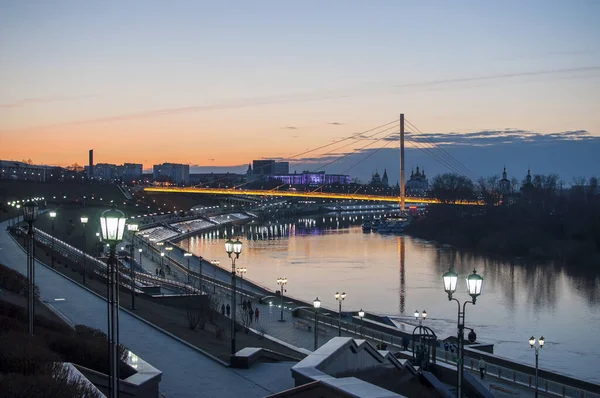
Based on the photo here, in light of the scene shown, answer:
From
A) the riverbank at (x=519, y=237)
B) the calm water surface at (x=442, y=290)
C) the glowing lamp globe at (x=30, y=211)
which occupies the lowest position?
the calm water surface at (x=442, y=290)

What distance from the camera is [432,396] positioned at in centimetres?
513

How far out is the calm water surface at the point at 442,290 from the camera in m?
11.7

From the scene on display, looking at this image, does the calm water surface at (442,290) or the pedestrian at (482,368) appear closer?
the pedestrian at (482,368)

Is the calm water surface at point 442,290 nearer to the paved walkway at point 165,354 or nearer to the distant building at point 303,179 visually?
the paved walkway at point 165,354

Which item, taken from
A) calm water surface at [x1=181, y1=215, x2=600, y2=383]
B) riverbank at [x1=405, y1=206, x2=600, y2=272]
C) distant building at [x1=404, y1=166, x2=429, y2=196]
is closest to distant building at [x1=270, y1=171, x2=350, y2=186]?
distant building at [x1=404, y1=166, x2=429, y2=196]

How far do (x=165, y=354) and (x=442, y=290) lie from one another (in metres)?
12.0

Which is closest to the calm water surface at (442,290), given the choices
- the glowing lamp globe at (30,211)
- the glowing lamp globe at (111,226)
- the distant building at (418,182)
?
the glowing lamp globe at (30,211)

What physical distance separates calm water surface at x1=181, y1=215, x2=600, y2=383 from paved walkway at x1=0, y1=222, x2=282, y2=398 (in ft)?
18.3

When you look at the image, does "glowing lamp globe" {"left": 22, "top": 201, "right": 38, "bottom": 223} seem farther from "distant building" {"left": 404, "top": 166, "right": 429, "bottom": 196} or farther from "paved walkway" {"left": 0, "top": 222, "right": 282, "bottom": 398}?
"distant building" {"left": 404, "top": 166, "right": 429, "bottom": 196}

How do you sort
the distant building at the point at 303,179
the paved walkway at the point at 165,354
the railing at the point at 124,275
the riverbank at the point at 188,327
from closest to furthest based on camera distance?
1. the paved walkway at the point at 165,354
2. the riverbank at the point at 188,327
3. the railing at the point at 124,275
4. the distant building at the point at 303,179

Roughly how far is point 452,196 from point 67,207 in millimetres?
20342

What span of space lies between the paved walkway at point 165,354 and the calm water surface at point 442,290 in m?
5.58

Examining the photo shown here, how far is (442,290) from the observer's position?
56.4 ft

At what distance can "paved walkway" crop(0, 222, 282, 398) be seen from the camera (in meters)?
5.03
